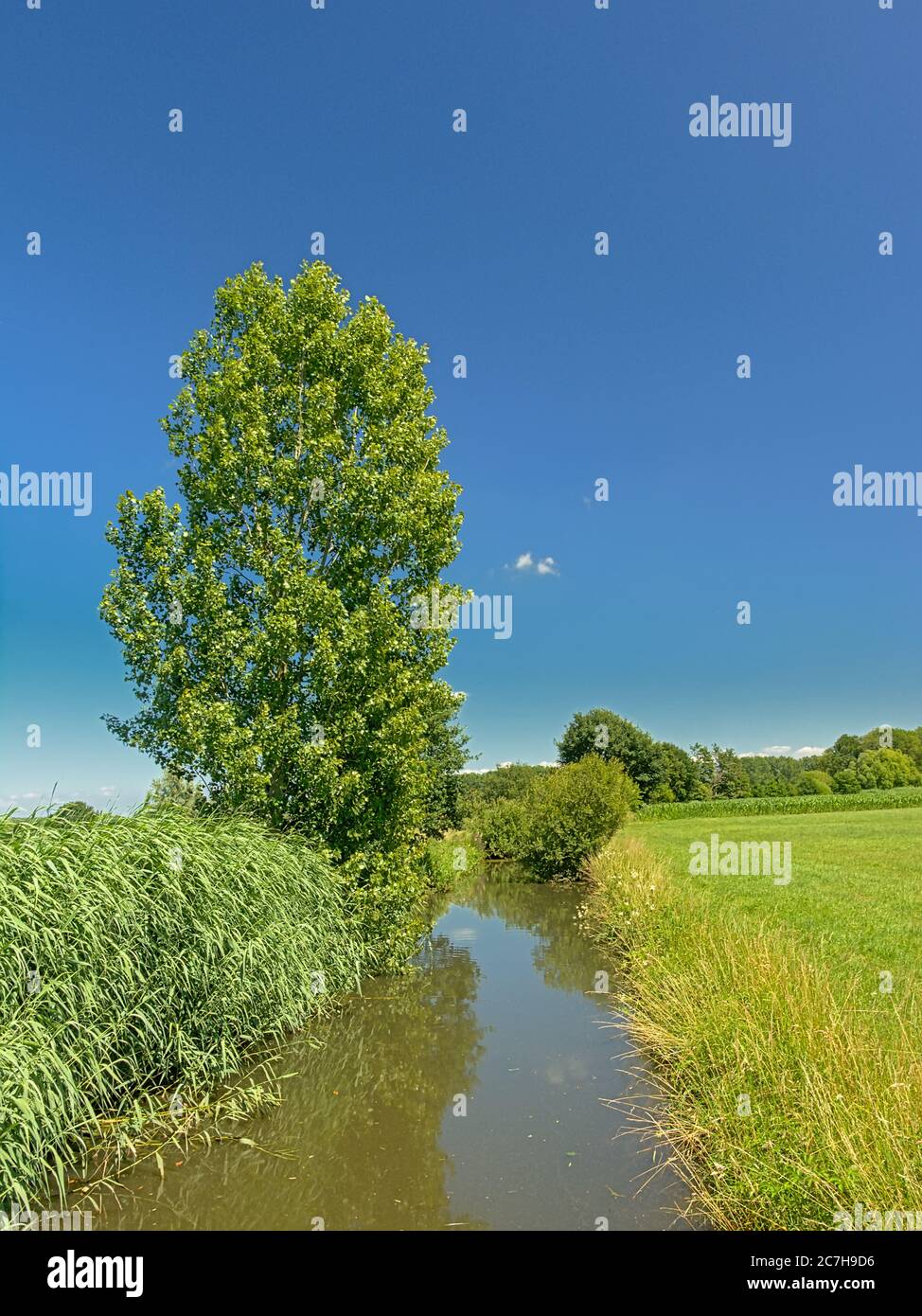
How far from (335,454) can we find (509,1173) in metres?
11.5

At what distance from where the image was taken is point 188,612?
1257 centimetres

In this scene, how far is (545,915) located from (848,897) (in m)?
8.47

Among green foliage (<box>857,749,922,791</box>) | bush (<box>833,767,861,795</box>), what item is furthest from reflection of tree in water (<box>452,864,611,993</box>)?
green foliage (<box>857,749,922,791</box>)

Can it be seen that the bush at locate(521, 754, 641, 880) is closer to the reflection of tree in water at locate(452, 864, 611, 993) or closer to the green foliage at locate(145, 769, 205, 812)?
the reflection of tree in water at locate(452, 864, 611, 993)

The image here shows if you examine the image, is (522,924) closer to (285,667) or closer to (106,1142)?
(285,667)

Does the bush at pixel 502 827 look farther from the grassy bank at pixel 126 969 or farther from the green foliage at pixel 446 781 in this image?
the grassy bank at pixel 126 969

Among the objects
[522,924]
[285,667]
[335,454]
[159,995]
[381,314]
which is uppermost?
[381,314]

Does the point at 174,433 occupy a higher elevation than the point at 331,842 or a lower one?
higher

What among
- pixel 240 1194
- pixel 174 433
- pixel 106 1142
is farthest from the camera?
pixel 174 433

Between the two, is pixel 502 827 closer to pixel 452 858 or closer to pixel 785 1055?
pixel 452 858

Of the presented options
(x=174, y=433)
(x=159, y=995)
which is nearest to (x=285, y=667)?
(x=174, y=433)

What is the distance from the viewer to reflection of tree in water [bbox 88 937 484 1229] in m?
5.61

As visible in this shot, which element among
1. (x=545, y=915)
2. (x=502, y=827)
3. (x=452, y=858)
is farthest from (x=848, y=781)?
(x=545, y=915)

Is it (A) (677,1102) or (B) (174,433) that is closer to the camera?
(A) (677,1102)
